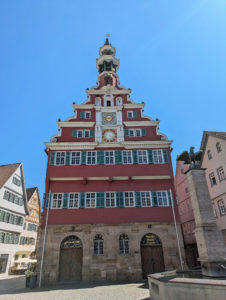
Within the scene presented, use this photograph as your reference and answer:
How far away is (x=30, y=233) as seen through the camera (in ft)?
121

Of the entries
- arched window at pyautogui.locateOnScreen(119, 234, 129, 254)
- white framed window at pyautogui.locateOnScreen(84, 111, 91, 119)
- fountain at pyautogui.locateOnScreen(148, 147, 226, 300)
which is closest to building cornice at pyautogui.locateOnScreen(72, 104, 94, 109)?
white framed window at pyautogui.locateOnScreen(84, 111, 91, 119)

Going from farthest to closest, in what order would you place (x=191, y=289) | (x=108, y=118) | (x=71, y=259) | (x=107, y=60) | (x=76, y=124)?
(x=107, y=60), (x=108, y=118), (x=76, y=124), (x=71, y=259), (x=191, y=289)

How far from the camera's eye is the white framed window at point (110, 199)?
719 inches

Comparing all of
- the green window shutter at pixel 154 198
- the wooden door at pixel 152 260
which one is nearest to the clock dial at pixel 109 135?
the green window shutter at pixel 154 198

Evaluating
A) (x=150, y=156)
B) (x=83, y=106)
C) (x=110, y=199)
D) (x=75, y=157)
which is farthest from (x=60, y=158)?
(x=150, y=156)

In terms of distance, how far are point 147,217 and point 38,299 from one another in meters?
9.95

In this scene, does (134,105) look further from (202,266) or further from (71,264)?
(202,266)

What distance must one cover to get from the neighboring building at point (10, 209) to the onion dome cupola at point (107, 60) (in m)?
18.8

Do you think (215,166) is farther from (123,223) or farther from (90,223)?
(90,223)

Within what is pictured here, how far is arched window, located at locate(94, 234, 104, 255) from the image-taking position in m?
17.0

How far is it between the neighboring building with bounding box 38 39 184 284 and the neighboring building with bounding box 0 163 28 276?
39.4 feet

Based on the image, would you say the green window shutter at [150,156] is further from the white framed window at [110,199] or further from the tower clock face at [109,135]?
the white framed window at [110,199]

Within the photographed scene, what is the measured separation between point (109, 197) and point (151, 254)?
5817 millimetres

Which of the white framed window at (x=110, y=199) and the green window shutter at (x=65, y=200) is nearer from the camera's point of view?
the green window shutter at (x=65, y=200)
